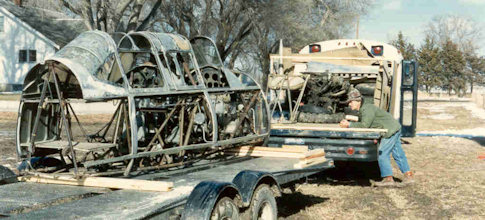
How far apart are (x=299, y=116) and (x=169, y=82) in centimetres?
465

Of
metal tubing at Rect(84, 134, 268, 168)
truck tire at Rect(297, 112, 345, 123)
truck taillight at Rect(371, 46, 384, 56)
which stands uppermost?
truck taillight at Rect(371, 46, 384, 56)

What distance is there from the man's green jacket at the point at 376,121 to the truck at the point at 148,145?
1732 mm

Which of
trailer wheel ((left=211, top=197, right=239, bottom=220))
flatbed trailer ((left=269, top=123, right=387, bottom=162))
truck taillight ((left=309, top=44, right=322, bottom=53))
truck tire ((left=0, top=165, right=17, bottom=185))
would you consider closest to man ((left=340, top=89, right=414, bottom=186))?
flatbed trailer ((left=269, top=123, right=387, bottom=162))

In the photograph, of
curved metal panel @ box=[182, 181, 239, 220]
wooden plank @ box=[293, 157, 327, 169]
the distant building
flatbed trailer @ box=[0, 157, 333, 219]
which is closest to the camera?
flatbed trailer @ box=[0, 157, 333, 219]

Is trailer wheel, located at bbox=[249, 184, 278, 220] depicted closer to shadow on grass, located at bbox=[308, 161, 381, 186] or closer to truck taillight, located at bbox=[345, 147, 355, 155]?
truck taillight, located at bbox=[345, 147, 355, 155]

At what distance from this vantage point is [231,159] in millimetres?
7965

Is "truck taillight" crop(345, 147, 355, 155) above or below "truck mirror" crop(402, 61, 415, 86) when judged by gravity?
below

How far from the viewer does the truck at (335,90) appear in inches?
367

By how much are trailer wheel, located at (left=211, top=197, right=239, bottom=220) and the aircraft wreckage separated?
1298 millimetres

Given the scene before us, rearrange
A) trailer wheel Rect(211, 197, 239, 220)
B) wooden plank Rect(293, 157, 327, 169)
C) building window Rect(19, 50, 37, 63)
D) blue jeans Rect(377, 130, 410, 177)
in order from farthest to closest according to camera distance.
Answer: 1. building window Rect(19, 50, 37, 63)
2. blue jeans Rect(377, 130, 410, 177)
3. wooden plank Rect(293, 157, 327, 169)
4. trailer wheel Rect(211, 197, 239, 220)

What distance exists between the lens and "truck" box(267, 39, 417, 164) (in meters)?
9.32

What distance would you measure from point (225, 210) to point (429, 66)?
58.7 metres

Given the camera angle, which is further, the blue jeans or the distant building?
the distant building

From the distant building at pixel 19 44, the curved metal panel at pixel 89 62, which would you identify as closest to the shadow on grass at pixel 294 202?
the curved metal panel at pixel 89 62
